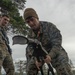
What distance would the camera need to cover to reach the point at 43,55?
463 cm

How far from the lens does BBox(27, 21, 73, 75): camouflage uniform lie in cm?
482

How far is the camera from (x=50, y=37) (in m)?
4.96

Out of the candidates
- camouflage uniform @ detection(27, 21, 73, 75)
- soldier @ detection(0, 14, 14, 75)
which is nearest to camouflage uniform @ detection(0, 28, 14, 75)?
soldier @ detection(0, 14, 14, 75)

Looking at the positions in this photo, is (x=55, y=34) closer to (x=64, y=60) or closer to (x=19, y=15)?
(x=64, y=60)

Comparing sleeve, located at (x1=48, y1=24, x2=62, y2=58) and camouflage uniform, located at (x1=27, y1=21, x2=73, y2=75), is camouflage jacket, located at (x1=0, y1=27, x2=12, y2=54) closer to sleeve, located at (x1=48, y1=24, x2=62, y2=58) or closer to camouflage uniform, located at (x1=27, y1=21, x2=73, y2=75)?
camouflage uniform, located at (x1=27, y1=21, x2=73, y2=75)

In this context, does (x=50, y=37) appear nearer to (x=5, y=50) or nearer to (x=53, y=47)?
(x=53, y=47)

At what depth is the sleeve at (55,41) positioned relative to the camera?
4789mm

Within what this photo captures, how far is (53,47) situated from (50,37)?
8.5 inches

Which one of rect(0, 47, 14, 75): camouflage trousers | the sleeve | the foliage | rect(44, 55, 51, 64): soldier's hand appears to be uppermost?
the foliage

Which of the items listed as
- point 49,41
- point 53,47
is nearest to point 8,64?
point 49,41

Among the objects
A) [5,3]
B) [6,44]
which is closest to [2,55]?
[6,44]

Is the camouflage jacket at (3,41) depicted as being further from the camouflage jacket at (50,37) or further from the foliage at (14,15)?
the foliage at (14,15)

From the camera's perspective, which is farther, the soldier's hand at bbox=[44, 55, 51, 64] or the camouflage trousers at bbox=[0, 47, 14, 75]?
the camouflage trousers at bbox=[0, 47, 14, 75]

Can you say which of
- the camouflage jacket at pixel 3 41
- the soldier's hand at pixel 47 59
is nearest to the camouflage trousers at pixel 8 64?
the camouflage jacket at pixel 3 41
